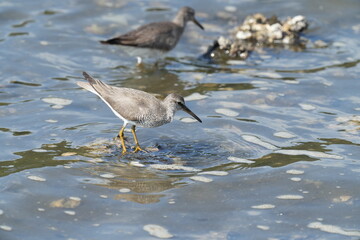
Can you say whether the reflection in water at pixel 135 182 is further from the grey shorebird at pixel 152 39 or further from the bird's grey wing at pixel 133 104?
the grey shorebird at pixel 152 39

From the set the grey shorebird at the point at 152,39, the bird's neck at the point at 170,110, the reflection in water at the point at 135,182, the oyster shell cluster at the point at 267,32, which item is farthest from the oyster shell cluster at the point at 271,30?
the reflection in water at the point at 135,182

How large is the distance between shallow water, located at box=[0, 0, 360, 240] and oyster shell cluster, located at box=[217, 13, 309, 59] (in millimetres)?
331

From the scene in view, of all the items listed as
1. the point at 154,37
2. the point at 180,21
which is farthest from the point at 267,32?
the point at 154,37

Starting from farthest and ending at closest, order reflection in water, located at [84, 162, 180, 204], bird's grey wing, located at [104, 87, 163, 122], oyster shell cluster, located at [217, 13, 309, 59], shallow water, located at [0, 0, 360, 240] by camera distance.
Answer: oyster shell cluster, located at [217, 13, 309, 59] → bird's grey wing, located at [104, 87, 163, 122] → reflection in water, located at [84, 162, 180, 204] → shallow water, located at [0, 0, 360, 240]

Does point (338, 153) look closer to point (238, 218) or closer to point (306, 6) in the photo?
point (238, 218)

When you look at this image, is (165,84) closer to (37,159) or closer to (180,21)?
(180,21)

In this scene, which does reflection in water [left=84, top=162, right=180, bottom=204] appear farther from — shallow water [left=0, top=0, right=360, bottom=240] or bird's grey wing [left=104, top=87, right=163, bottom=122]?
bird's grey wing [left=104, top=87, right=163, bottom=122]

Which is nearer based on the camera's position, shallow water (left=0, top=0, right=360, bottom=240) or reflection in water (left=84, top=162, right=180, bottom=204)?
shallow water (left=0, top=0, right=360, bottom=240)

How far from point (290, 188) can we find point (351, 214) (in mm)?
723

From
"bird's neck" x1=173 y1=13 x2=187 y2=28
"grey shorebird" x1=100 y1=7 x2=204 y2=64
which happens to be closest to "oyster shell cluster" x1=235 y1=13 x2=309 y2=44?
"bird's neck" x1=173 y1=13 x2=187 y2=28

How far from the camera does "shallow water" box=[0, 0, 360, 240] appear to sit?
6.00m

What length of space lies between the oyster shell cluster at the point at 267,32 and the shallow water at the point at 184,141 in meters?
0.33

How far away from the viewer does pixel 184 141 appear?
7816mm

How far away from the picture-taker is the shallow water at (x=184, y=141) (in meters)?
6.00
